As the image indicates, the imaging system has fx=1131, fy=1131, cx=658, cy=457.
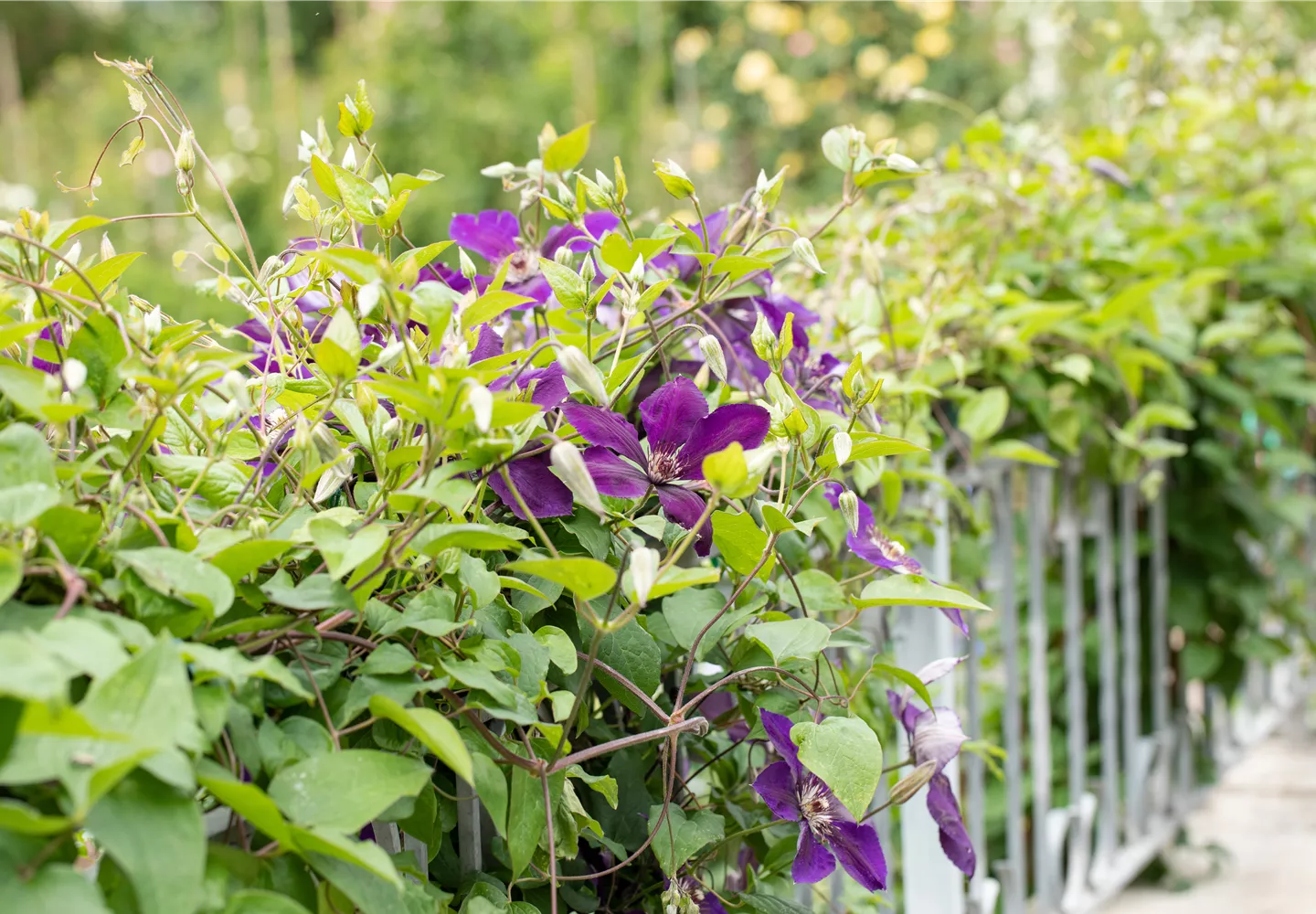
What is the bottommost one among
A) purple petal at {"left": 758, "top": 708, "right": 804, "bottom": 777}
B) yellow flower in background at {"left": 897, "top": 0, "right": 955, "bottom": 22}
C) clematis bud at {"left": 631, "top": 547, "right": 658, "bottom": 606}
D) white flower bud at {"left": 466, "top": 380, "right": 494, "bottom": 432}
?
purple petal at {"left": 758, "top": 708, "right": 804, "bottom": 777}

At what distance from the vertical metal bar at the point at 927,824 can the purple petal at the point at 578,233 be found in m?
0.59

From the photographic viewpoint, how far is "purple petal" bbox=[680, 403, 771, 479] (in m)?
0.74

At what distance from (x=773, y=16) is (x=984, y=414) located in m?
4.54

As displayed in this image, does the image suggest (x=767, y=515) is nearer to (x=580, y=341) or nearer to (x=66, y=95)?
(x=580, y=341)

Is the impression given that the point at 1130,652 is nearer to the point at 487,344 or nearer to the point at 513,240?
the point at 513,240

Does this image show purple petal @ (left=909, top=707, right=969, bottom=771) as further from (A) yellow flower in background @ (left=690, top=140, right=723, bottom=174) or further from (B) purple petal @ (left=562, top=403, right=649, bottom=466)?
(A) yellow flower in background @ (left=690, top=140, right=723, bottom=174)

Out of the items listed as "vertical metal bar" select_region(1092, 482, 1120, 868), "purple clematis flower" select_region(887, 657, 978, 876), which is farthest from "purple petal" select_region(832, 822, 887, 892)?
"vertical metal bar" select_region(1092, 482, 1120, 868)

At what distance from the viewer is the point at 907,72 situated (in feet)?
18.0

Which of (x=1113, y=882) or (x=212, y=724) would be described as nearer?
(x=212, y=724)

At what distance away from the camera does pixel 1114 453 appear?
5.87 feet

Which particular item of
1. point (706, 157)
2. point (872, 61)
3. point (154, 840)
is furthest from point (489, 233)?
point (872, 61)

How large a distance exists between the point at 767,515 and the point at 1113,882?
171cm

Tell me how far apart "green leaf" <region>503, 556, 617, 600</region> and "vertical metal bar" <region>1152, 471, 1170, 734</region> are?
5.91 ft

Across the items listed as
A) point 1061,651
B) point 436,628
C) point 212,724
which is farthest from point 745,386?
point 1061,651
